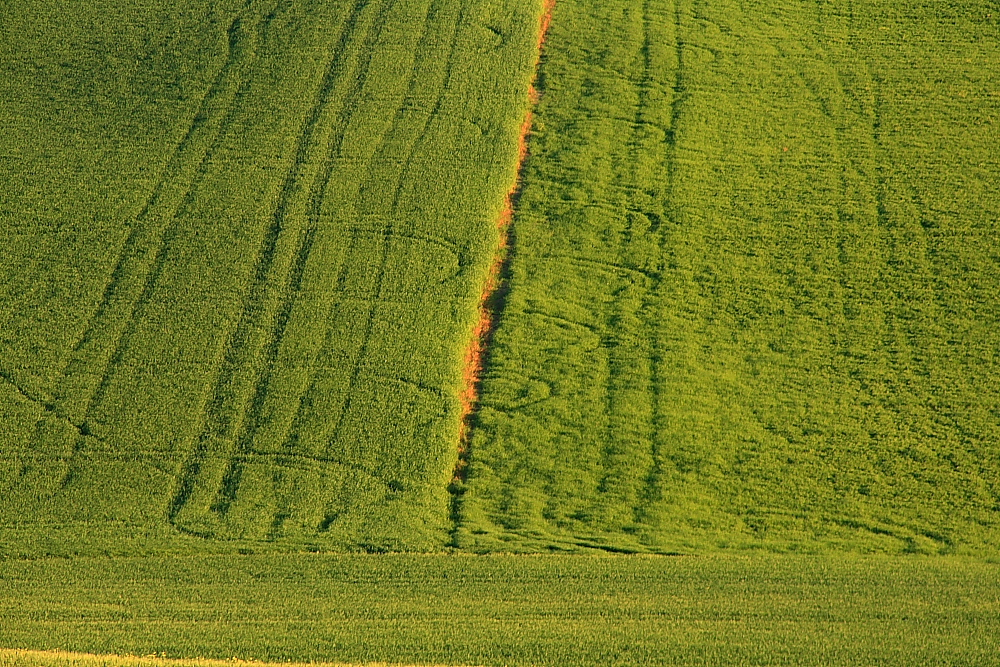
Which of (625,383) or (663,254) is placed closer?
(625,383)

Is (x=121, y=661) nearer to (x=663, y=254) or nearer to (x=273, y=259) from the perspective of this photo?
(x=273, y=259)

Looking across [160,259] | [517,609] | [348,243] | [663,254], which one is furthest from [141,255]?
[517,609]

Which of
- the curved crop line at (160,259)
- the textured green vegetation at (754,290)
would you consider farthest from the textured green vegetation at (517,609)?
the curved crop line at (160,259)

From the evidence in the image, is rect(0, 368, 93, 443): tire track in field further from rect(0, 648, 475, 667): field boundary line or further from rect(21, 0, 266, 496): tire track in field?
rect(0, 648, 475, 667): field boundary line

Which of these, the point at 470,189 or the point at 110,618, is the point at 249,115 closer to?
the point at 470,189

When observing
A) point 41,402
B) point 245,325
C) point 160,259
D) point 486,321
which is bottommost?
point 41,402
